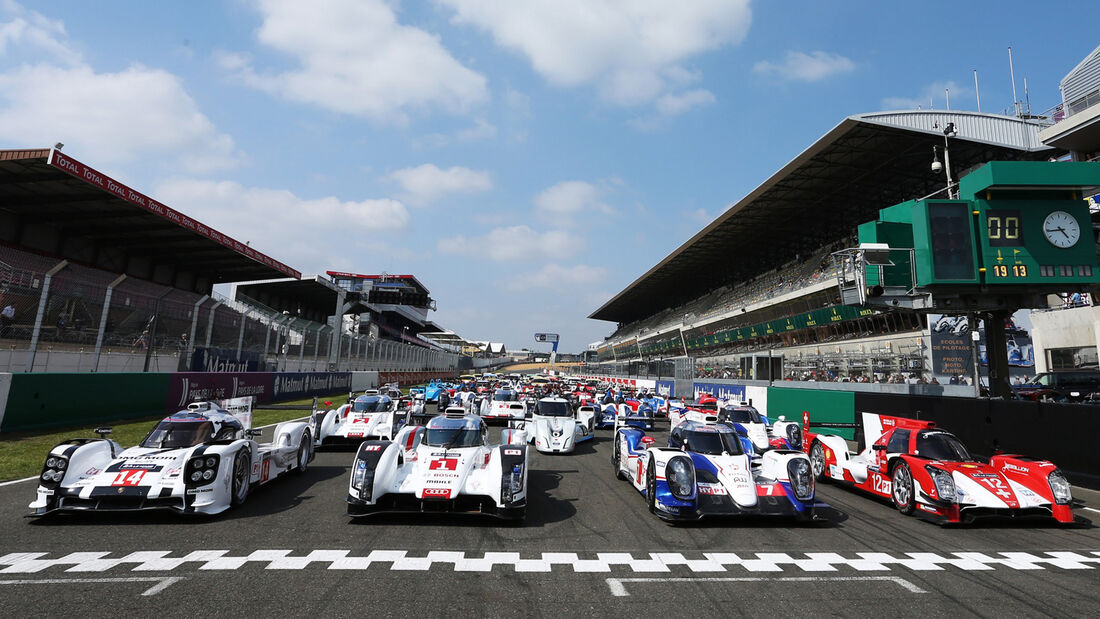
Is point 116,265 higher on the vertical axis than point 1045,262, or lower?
higher

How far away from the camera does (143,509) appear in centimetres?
595

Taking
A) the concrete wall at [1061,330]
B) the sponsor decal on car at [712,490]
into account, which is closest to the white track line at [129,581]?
the sponsor decal on car at [712,490]

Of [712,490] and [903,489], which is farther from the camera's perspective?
[903,489]

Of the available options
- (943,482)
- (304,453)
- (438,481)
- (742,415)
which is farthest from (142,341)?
(943,482)

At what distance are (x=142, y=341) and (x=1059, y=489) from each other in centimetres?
1982

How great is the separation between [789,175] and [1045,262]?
19.5 meters

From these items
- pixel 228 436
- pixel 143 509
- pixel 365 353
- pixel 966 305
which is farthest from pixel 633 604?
pixel 365 353

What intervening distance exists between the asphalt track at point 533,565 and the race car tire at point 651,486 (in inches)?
7.0

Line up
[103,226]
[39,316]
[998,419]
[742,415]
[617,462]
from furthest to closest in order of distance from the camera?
[103,226] → [742,415] → [39,316] → [998,419] → [617,462]

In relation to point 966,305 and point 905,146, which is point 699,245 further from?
point 966,305

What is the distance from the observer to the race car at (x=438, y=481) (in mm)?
6258

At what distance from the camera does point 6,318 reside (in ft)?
38.4

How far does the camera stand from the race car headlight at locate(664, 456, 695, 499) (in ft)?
22.0

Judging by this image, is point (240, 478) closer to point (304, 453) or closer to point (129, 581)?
point (304, 453)
